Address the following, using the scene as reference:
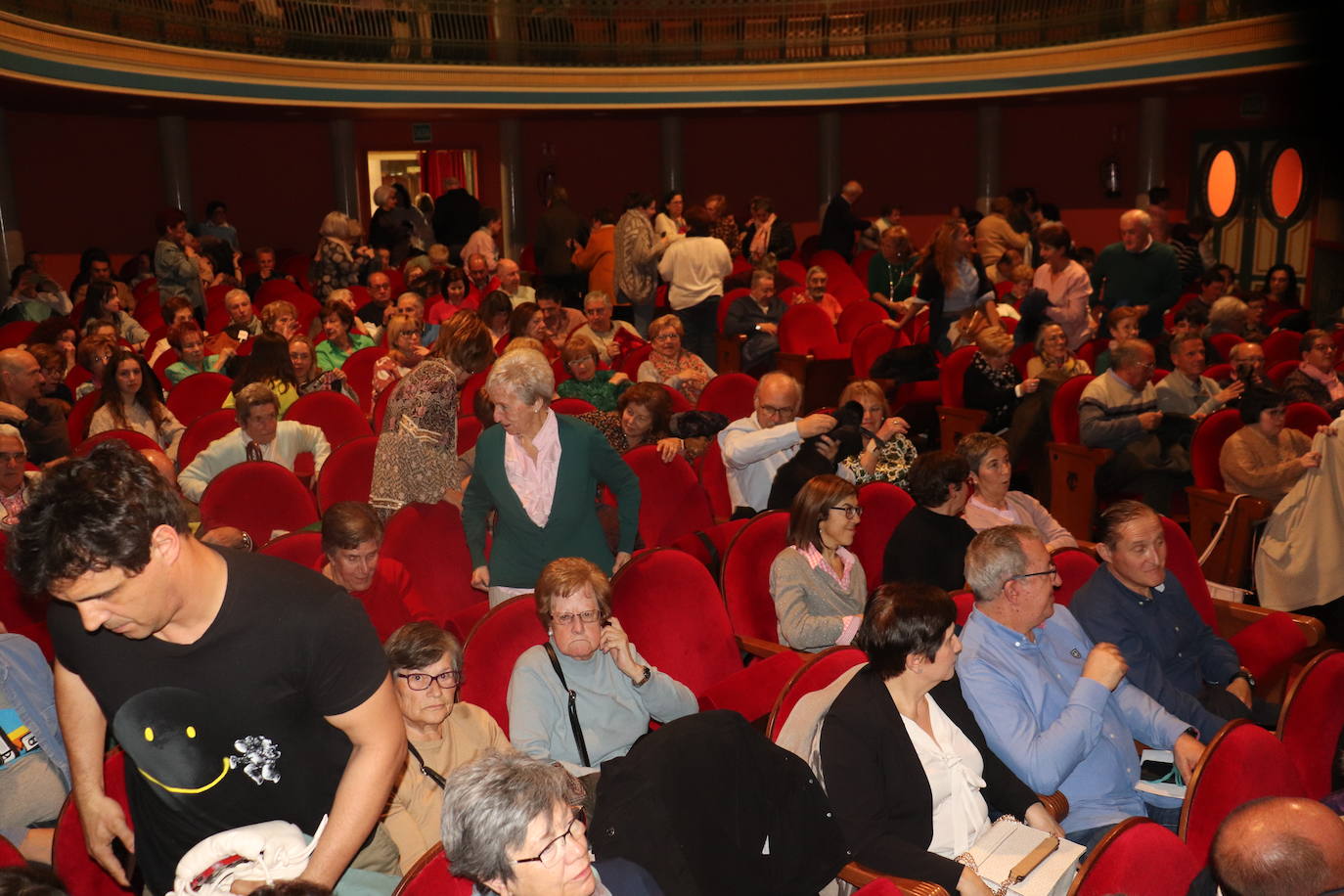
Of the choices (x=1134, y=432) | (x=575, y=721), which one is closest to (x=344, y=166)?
(x=1134, y=432)

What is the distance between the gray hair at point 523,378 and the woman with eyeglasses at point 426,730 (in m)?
1.02

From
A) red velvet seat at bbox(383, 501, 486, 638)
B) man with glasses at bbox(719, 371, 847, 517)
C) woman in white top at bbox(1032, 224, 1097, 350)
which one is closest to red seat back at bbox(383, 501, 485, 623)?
red velvet seat at bbox(383, 501, 486, 638)

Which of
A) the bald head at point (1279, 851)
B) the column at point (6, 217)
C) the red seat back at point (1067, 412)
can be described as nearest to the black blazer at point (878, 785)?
the bald head at point (1279, 851)

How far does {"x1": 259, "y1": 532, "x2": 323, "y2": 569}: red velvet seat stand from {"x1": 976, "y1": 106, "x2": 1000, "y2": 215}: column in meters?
13.8

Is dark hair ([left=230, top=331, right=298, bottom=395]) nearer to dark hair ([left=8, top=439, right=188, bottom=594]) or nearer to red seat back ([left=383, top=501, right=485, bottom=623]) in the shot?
red seat back ([left=383, top=501, right=485, bottom=623])

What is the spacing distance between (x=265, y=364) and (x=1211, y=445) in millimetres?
4741

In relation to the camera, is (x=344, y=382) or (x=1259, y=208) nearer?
(x=344, y=382)

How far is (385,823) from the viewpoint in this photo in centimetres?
272

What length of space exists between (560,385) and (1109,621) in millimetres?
3527

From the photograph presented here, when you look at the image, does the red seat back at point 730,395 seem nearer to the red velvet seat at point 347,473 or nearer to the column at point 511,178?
the red velvet seat at point 347,473

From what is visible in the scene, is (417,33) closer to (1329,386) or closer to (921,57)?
(921,57)

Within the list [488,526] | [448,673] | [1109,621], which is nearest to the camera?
[448,673]

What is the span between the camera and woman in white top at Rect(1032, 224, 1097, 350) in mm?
7852

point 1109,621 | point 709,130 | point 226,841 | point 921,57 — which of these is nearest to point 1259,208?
point 921,57
